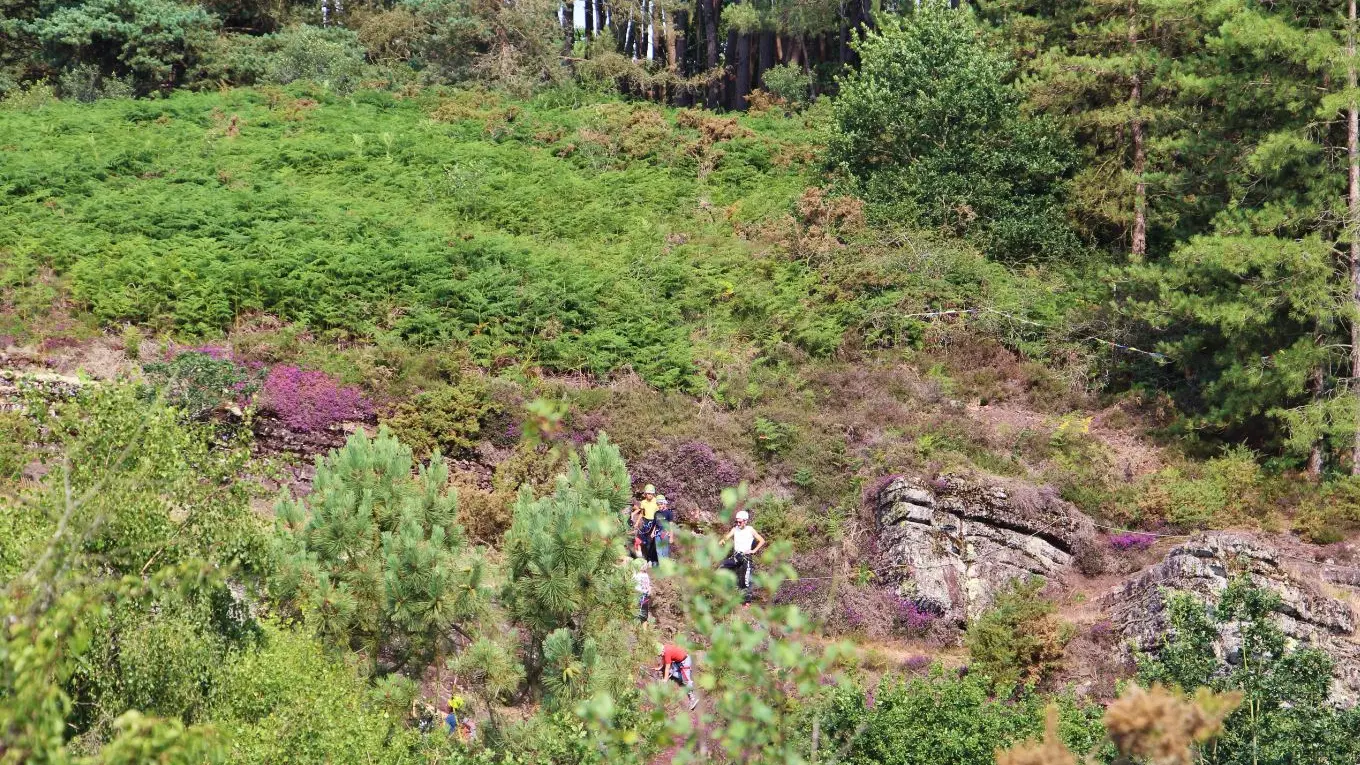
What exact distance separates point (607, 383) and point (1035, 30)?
12.7 m

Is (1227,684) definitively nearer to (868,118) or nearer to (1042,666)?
(1042,666)

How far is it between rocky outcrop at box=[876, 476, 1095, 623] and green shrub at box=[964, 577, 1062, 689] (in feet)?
2.14

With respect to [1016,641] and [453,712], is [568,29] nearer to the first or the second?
[1016,641]

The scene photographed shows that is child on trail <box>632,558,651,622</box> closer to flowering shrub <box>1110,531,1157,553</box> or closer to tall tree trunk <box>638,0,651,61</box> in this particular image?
flowering shrub <box>1110,531,1157,553</box>

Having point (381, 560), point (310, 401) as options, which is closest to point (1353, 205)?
point (381, 560)

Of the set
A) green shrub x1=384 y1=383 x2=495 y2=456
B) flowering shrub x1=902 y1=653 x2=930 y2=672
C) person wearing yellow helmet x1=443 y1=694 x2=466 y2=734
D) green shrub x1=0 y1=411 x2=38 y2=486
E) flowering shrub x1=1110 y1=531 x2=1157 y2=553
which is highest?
green shrub x1=0 y1=411 x2=38 y2=486

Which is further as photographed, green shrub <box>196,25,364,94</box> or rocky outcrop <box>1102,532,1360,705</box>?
green shrub <box>196,25,364,94</box>

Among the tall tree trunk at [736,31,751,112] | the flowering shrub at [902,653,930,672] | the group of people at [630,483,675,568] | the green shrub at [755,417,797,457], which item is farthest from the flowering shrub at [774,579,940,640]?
the tall tree trunk at [736,31,751,112]

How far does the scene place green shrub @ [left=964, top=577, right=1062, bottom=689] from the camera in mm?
14914

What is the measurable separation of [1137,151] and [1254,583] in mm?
11979

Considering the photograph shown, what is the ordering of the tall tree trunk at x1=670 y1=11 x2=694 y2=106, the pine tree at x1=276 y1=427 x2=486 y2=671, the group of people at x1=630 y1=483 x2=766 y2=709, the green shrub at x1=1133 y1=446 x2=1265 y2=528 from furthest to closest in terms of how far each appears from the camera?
the tall tree trunk at x1=670 y1=11 x2=694 y2=106, the green shrub at x1=1133 y1=446 x2=1265 y2=528, the group of people at x1=630 y1=483 x2=766 y2=709, the pine tree at x1=276 y1=427 x2=486 y2=671

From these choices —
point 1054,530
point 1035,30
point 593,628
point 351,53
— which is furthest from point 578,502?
point 351,53

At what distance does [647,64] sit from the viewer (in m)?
37.9

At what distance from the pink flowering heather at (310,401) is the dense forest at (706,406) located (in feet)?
0.20
